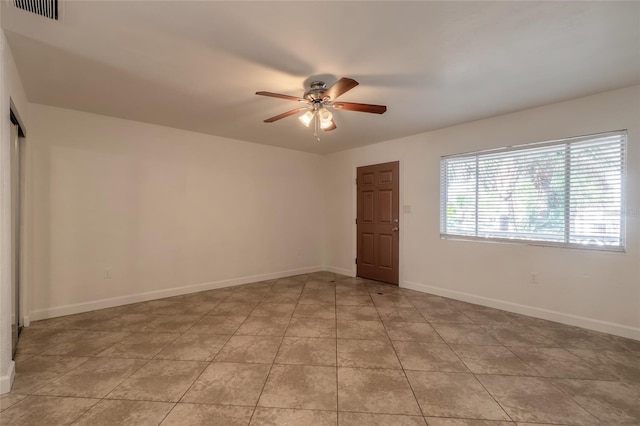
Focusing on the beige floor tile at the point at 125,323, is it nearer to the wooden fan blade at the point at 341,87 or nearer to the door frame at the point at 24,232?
the door frame at the point at 24,232

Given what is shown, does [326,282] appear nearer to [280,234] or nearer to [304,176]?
[280,234]

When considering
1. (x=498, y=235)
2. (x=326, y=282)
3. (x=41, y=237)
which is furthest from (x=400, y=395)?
(x=41, y=237)

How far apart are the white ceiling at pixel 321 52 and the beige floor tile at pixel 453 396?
2.42 metres

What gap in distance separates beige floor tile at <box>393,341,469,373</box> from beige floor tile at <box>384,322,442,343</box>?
10cm

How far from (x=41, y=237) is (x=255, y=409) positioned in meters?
3.23

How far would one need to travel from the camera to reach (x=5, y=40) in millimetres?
1830

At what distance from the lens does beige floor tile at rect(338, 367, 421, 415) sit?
64.8 inches

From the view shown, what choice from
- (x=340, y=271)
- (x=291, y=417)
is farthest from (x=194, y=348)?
(x=340, y=271)

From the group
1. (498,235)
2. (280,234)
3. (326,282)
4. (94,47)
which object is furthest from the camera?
(280,234)

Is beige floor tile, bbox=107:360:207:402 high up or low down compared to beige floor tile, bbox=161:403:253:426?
down

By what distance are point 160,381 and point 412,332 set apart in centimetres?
224

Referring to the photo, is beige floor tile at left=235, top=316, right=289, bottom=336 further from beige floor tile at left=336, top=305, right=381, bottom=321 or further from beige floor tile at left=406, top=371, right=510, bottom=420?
beige floor tile at left=406, top=371, right=510, bottom=420

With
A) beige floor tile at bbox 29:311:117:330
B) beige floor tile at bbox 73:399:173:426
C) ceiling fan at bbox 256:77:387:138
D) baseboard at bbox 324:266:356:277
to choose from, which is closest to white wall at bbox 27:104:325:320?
beige floor tile at bbox 29:311:117:330

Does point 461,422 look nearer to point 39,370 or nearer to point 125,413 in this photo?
point 125,413
